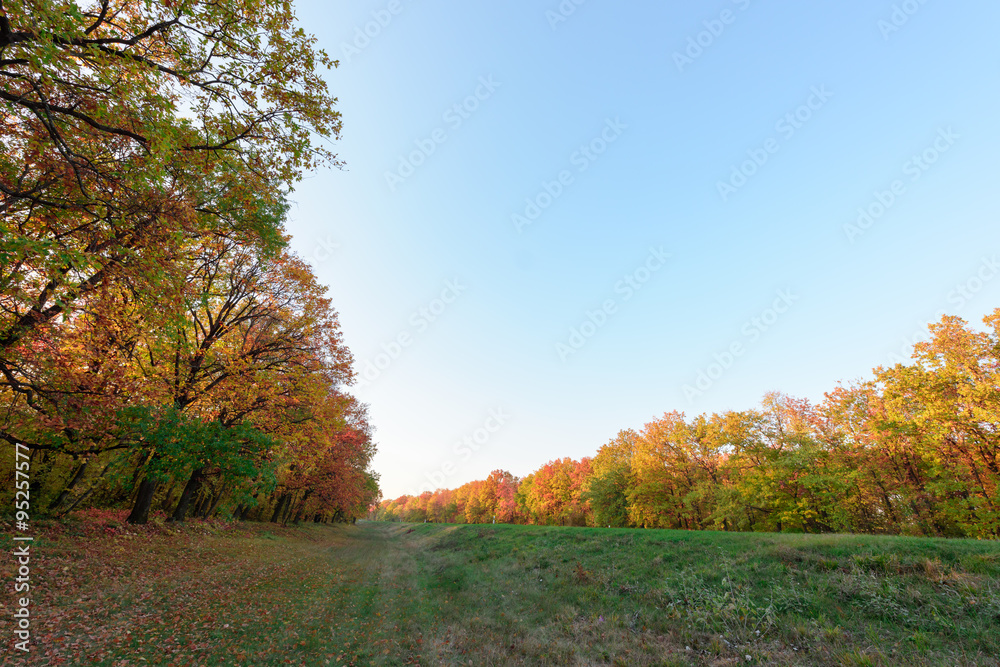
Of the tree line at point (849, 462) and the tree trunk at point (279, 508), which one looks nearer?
the tree line at point (849, 462)

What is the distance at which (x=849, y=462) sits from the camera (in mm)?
28266

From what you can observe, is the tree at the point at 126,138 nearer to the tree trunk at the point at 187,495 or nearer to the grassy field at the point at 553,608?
the grassy field at the point at 553,608

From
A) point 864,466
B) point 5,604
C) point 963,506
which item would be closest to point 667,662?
point 5,604

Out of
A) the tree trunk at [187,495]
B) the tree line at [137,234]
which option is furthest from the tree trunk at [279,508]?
the tree line at [137,234]

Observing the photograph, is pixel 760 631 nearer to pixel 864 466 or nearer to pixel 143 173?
pixel 143 173

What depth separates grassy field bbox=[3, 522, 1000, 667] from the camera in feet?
23.5

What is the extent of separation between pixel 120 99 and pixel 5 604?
33.6 feet

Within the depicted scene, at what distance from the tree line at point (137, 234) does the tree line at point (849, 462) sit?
3457cm

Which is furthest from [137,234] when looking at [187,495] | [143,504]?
[187,495]

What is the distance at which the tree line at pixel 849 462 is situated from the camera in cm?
2077

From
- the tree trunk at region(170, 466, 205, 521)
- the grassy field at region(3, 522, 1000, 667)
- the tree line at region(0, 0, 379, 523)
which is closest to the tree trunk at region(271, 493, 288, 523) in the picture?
the tree trunk at region(170, 466, 205, 521)

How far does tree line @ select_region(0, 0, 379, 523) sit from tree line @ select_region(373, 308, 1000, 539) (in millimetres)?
34572

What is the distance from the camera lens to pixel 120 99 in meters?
5.84

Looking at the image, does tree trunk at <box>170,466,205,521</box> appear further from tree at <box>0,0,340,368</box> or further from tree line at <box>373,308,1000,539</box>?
tree line at <box>373,308,1000,539</box>
